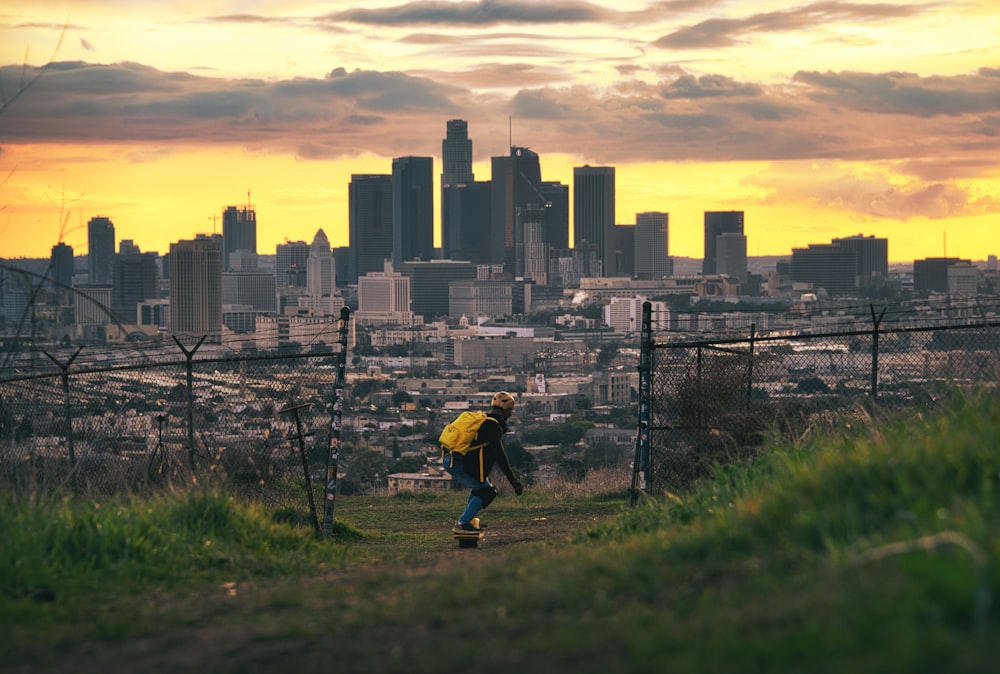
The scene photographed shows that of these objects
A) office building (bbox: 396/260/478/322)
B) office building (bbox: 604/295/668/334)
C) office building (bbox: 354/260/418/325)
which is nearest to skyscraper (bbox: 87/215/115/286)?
office building (bbox: 604/295/668/334)

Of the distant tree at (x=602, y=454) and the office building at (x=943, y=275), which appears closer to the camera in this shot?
the distant tree at (x=602, y=454)

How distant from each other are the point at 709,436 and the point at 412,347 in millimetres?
81457

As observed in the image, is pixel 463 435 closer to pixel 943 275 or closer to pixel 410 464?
pixel 410 464

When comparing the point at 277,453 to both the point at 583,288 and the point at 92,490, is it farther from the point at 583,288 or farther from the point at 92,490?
the point at 583,288

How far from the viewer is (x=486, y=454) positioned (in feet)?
37.7

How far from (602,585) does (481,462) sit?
5.45m

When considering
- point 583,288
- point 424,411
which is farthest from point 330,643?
point 583,288

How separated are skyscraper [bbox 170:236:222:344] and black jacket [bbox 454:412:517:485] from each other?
8686cm

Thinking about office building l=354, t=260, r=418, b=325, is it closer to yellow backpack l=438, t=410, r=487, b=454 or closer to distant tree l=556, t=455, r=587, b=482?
distant tree l=556, t=455, r=587, b=482

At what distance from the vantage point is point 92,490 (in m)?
10.7

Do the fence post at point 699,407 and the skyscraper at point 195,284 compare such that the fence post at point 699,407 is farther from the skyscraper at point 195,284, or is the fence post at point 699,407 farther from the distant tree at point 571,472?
the skyscraper at point 195,284

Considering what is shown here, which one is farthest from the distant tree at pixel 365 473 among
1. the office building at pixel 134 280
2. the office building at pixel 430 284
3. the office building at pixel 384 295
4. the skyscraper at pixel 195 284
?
the office building at pixel 430 284

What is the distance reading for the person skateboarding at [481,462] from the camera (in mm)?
11375

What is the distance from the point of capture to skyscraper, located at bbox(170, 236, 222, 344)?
101 m
